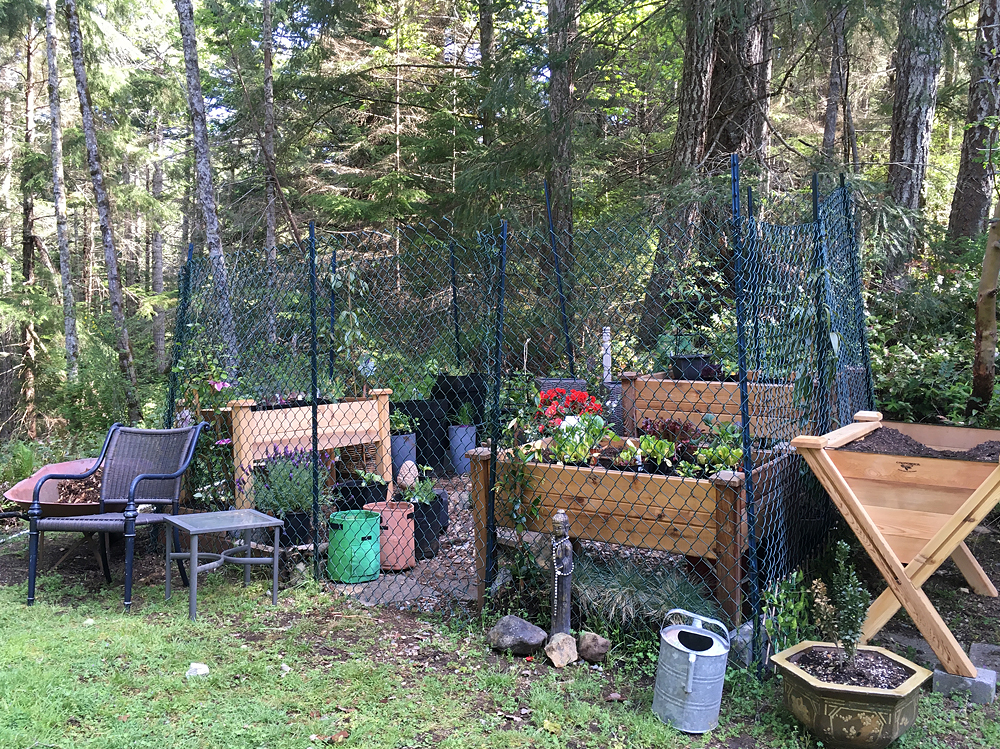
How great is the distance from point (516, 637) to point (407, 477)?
185cm

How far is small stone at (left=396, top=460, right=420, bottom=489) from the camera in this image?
4493 millimetres

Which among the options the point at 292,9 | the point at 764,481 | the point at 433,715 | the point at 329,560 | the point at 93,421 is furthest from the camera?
the point at 292,9

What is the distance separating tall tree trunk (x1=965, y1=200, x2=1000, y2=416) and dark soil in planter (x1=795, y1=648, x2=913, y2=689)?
2.56 metres

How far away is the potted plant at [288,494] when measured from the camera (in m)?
4.02

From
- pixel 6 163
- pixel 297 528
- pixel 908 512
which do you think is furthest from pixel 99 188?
pixel 908 512

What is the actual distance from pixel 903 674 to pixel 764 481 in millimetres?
838

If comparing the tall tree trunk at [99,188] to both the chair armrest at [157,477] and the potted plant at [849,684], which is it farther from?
the potted plant at [849,684]

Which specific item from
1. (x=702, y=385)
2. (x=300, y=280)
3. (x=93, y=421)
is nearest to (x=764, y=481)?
(x=702, y=385)

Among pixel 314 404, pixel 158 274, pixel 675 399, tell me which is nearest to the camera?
pixel 314 404

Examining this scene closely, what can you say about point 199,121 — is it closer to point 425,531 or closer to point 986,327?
point 425,531

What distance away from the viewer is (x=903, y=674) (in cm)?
230

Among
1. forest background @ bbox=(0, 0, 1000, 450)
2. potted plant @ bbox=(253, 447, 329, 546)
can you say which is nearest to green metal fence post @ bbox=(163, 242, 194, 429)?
forest background @ bbox=(0, 0, 1000, 450)

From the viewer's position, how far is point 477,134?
10766 millimetres

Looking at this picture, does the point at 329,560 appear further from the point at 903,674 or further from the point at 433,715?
the point at 903,674
